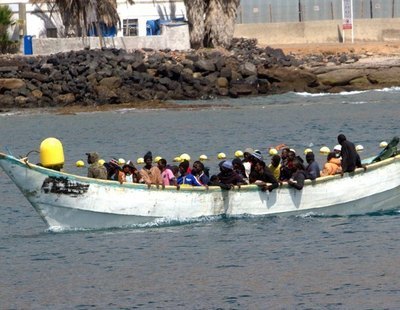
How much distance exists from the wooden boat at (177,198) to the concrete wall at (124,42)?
132ft

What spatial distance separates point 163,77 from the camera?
64875 millimetres

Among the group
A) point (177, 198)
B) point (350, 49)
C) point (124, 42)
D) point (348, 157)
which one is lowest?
point (177, 198)

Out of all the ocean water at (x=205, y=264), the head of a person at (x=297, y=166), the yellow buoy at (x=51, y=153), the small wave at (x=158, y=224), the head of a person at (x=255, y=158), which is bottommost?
the ocean water at (x=205, y=264)

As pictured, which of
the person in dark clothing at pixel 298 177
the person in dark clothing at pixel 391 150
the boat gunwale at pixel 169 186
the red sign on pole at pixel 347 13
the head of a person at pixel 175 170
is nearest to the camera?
the boat gunwale at pixel 169 186

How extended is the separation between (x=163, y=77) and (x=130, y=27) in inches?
491

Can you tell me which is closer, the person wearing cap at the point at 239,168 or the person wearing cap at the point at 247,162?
the person wearing cap at the point at 239,168

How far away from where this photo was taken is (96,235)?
95.3 ft

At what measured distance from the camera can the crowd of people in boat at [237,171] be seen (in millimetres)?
29109

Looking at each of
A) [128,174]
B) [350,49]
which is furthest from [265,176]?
[350,49]

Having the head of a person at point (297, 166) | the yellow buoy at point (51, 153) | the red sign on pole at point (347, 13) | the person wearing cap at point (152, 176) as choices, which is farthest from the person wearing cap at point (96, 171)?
the red sign on pole at point (347, 13)

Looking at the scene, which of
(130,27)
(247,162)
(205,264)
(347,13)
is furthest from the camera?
(130,27)

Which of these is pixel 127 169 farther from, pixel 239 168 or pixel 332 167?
pixel 332 167

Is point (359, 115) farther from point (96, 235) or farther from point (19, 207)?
point (96, 235)

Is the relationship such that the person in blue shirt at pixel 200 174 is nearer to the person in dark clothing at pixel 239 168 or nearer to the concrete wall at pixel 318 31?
the person in dark clothing at pixel 239 168
